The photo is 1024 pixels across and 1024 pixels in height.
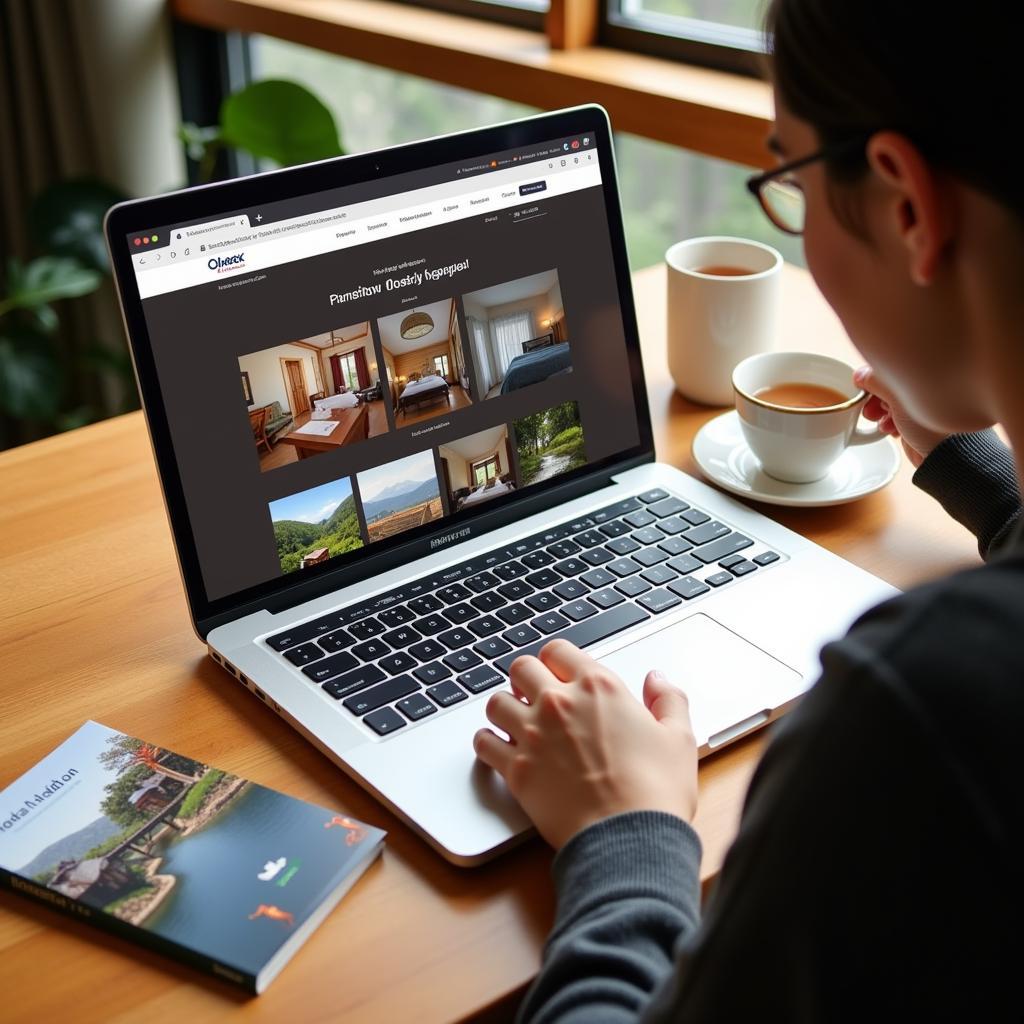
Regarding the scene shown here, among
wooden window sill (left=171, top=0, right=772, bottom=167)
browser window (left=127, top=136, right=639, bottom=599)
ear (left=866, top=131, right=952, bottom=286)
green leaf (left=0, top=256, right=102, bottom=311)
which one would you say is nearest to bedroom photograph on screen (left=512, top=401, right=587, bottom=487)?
browser window (left=127, top=136, right=639, bottom=599)

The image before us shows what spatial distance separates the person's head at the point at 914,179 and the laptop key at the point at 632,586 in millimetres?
337

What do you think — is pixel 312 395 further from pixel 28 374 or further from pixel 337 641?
pixel 28 374

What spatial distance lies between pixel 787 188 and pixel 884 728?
365 mm

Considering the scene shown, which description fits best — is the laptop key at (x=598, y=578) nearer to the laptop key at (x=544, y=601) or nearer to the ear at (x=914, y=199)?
the laptop key at (x=544, y=601)

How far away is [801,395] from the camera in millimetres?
1153

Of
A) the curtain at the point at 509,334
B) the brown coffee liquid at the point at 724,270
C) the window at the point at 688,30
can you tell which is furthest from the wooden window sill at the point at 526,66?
the curtain at the point at 509,334

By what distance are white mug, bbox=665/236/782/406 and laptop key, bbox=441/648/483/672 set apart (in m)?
0.53

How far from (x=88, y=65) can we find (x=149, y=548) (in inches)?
75.4

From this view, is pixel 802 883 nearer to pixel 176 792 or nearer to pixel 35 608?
pixel 176 792

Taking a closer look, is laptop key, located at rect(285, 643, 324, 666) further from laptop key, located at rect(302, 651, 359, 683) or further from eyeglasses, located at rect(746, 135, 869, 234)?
eyeglasses, located at rect(746, 135, 869, 234)

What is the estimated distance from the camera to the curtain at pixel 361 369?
0.93m

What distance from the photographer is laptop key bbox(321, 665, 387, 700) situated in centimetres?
83

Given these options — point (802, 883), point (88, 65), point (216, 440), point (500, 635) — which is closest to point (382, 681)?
point (500, 635)

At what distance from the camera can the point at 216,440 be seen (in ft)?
2.88
